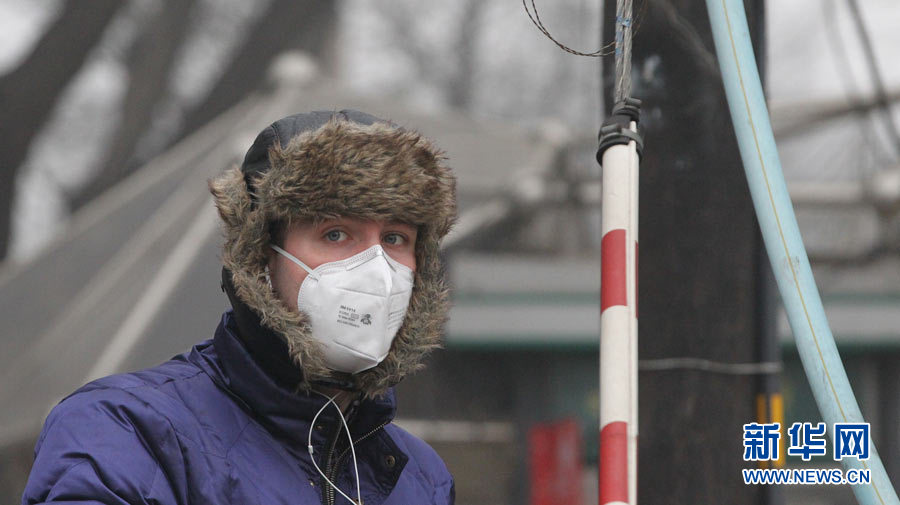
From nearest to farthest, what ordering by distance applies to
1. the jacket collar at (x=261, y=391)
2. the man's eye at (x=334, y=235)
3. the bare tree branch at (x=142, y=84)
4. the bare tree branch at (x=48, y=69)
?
the jacket collar at (x=261, y=391) → the man's eye at (x=334, y=235) → the bare tree branch at (x=48, y=69) → the bare tree branch at (x=142, y=84)

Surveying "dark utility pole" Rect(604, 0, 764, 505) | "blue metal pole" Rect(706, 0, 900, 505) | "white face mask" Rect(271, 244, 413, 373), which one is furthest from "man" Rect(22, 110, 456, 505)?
"dark utility pole" Rect(604, 0, 764, 505)

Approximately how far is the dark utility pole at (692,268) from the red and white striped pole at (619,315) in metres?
1.10

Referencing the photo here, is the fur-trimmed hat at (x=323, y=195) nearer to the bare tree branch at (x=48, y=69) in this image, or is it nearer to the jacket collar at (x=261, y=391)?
the jacket collar at (x=261, y=391)

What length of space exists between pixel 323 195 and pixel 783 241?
0.68m

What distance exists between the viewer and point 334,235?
170 centimetres

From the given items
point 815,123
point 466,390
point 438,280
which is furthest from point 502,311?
point 438,280

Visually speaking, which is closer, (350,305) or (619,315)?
(619,315)

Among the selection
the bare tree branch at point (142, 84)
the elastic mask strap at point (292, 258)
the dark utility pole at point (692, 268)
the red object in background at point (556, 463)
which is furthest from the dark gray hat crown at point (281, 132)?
the bare tree branch at point (142, 84)

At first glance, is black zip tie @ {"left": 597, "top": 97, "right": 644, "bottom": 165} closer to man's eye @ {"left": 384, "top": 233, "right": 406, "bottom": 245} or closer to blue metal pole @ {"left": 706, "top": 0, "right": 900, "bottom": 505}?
blue metal pole @ {"left": 706, "top": 0, "right": 900, "bottom": 505}

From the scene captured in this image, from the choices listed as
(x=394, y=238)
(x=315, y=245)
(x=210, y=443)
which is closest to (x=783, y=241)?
(x=394, y=238)

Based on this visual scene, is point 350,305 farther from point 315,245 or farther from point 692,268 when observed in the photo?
point 692,268

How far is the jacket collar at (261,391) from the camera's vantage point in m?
1.58

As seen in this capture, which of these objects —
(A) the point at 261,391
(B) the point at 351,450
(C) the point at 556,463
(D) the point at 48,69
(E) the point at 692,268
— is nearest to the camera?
(A) the point at 261,391

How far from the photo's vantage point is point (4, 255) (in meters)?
9.80
